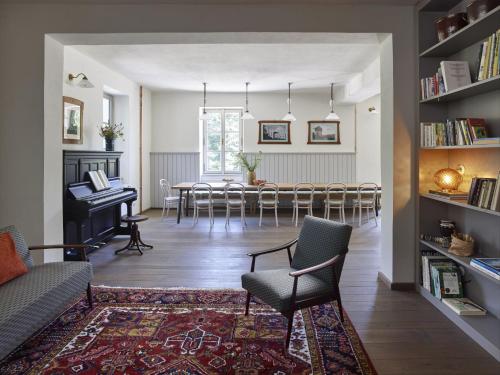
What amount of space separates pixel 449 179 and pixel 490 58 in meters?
1.06

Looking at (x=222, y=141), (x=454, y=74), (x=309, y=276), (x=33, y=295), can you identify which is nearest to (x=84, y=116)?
(x=222, y=141)

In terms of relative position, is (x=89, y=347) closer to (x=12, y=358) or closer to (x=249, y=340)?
(x=12, y=358)

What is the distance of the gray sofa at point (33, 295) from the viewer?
1997 mm

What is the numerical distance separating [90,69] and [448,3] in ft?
16.8

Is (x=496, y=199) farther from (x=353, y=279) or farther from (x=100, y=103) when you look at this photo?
(x=100, y=103)

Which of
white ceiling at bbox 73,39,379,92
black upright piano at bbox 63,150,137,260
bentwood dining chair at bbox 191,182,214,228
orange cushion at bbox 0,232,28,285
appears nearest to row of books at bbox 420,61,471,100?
white ceiling at bbox 73,39,379,92

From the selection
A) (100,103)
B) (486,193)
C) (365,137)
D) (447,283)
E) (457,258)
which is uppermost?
(100,103)

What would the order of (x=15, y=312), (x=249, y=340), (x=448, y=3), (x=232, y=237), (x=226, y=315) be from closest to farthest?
(x=15, y=312)
(x=249, y=340)
(x=226, y=315)
(x=448, y=3)
(x=232, y=237)

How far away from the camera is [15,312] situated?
2043 millimetres

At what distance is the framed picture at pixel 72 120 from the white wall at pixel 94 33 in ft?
4.63

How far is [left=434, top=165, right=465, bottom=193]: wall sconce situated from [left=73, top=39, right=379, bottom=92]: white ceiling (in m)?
2.59

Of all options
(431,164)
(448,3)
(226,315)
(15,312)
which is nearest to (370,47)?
(448,3)

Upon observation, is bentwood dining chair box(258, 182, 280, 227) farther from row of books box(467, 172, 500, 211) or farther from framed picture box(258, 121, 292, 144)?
row of books box(467, 172, 500, 211)

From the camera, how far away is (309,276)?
2.75 metres
